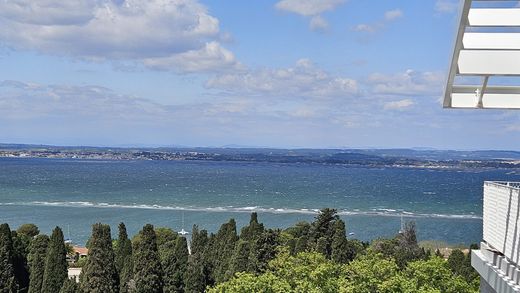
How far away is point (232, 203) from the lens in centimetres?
11131

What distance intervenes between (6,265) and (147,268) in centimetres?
612

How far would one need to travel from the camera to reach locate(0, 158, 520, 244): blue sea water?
8156cm

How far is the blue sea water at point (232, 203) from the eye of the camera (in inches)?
3211

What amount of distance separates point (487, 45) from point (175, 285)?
2078 centimetres

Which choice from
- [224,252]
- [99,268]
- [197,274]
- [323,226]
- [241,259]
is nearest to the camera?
[99,268]

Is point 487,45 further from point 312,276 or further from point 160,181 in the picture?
point 160,181

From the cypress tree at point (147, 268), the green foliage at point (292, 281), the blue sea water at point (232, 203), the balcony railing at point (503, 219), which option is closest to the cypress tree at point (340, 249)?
the green foliage at point (292, 281)

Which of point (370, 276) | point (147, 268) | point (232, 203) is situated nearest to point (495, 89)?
point (370, 276)

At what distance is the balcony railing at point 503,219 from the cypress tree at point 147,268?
1783 cm

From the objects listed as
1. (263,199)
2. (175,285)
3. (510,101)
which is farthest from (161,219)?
(510,101)

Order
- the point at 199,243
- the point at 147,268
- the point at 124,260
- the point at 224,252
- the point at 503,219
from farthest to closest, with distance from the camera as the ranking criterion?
the point at 199,243, the point at 224,252, the point at 124,260, the point at 147,268, the point at 503,219

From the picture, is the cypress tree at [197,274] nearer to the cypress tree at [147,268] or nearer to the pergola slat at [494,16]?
the cypress tree at [147,268]

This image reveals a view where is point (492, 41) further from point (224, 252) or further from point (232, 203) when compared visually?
point (232, 203)

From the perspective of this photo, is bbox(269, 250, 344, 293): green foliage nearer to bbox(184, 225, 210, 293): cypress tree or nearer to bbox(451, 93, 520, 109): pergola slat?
bbox(184, 225, 210, 293): cypress tree
